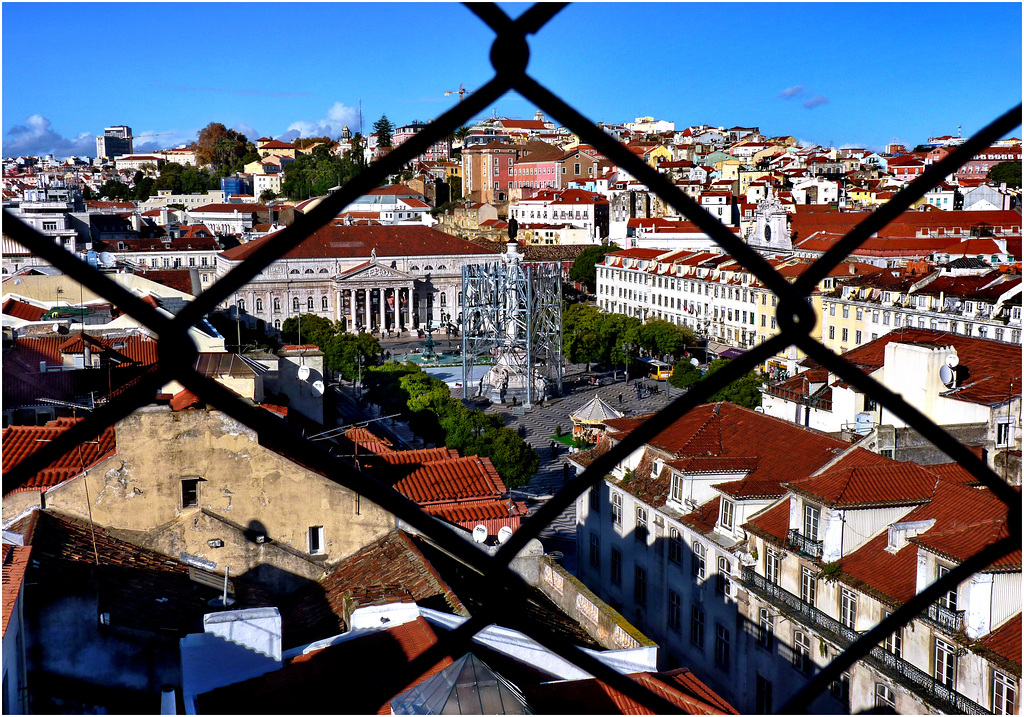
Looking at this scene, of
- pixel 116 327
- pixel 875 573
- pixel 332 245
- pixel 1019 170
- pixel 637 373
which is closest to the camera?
pixel 875 573

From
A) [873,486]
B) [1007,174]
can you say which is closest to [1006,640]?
[873,486]

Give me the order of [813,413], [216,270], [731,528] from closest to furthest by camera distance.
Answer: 1. [731,528]
2. [813,413]
3. [216,270]

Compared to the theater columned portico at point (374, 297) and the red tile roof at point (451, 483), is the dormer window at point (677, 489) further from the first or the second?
the theater columned portico at point (374, 297)

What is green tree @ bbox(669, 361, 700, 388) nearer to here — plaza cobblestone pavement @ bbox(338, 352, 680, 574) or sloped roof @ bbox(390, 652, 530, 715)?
plaza cobblestone pavement @ bbox(338, 352, 680, 574)

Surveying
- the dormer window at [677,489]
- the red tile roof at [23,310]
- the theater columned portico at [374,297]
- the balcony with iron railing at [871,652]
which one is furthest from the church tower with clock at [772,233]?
the balcony with iron railing at [871,652]

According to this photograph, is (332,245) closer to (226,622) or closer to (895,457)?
(895,457)

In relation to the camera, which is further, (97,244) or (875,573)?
(97,244)

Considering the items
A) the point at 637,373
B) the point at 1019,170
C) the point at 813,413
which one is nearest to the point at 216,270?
the point at 637,373

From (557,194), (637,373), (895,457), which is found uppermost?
(557,194)
